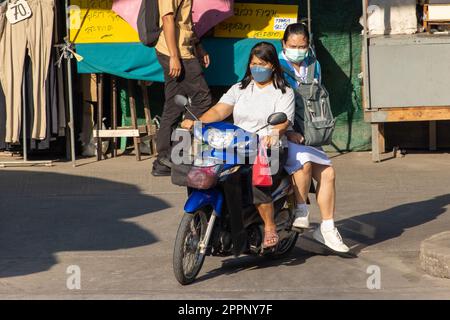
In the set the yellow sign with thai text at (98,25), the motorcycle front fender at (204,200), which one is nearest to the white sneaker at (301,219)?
the motorcycle front fender at (204,200)

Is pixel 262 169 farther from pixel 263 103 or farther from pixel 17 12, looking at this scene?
pixel 17 12

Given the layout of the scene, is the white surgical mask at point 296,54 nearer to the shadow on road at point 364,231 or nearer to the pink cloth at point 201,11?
the shadow on road at point 364,231

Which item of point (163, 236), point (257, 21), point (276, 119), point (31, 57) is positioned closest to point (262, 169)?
point (276, 119)

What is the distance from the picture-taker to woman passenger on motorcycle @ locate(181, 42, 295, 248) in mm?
7055

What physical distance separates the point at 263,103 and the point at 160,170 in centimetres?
356

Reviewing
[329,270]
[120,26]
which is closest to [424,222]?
[329,270]

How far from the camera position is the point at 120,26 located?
36.2 feet

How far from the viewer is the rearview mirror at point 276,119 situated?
6758 mm

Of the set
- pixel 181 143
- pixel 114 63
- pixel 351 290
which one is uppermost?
pixel 114 63

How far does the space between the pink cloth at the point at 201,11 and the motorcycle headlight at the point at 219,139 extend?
4.33m

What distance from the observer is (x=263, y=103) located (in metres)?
7.16

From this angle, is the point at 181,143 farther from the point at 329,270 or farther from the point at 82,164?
the point at 82,164

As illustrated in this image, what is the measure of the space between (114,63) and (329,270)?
4589 millimetres
